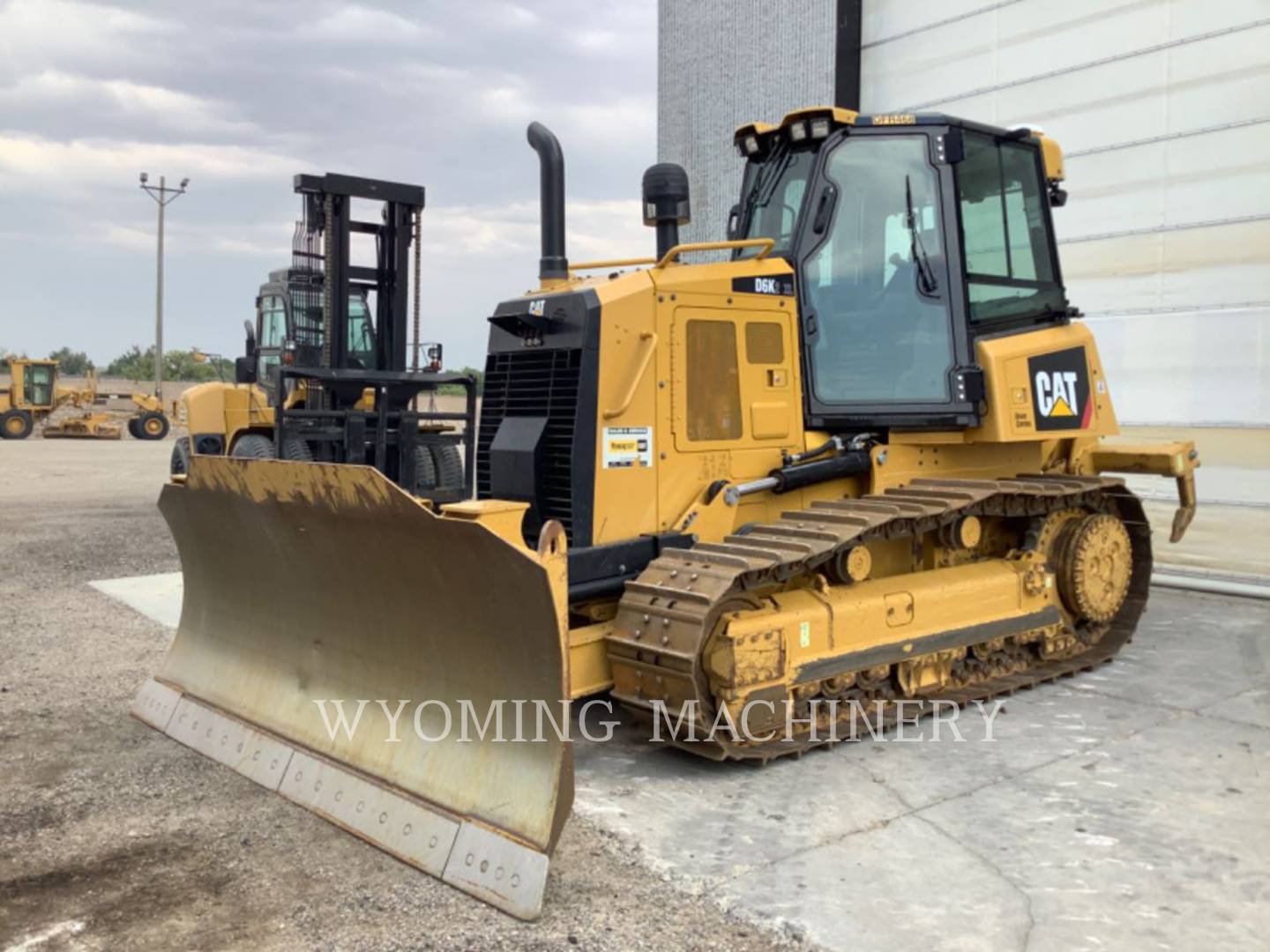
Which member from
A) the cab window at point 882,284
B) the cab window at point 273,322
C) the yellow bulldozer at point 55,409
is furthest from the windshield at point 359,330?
the yellow bulldozer at point 55,409

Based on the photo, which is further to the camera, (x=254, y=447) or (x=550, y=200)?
(x=254, y=447)

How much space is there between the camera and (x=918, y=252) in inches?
223

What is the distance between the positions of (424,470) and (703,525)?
640 centimetres

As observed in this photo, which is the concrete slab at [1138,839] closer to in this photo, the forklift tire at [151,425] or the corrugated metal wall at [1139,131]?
the corrugated metal wall at [1139,131]

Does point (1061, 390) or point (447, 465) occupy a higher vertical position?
point (1061, 390)

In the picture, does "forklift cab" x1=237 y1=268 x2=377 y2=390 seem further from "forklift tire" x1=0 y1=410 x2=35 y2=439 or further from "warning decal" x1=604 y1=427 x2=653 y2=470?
"forklift tire" x1=0 y1=410 x2=35 y2=439

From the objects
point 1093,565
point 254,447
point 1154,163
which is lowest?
point 1093,565

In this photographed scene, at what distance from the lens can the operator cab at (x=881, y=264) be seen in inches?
219

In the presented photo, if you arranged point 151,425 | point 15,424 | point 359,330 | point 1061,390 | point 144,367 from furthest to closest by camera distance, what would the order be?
point 144,367 < point 151,425 < point 15,424 < point 359,330 < point 1061,390

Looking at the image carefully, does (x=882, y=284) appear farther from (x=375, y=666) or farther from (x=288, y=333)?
(x=288, y=333)

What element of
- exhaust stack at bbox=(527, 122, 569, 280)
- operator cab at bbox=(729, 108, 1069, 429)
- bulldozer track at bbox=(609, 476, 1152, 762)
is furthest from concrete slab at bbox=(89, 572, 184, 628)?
operator cab at bbox=(729, 108, 1069, 429)

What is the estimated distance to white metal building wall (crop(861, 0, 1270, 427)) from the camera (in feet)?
28.5

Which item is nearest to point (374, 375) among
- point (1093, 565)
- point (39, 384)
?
point (1093, 565)

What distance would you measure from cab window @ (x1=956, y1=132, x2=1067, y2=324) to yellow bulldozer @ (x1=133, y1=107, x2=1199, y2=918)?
0.02m
